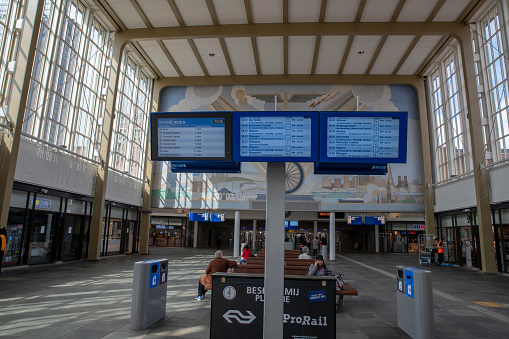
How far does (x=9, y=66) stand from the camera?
473 inches

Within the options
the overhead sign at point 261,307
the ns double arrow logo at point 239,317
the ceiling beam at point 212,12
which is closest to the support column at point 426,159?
the ceiling beam at point 212,12

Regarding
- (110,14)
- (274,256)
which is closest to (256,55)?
(110,14)

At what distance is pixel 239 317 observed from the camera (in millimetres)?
5082

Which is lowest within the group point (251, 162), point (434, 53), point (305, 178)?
point (251, 162)

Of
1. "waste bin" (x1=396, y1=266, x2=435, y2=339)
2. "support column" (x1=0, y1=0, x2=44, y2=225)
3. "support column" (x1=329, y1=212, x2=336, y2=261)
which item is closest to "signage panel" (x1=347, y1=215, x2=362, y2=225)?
"support column" (x1=329, y1=212, x2=336, y2=261)

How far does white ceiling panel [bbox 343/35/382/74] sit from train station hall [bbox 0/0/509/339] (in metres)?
0.15

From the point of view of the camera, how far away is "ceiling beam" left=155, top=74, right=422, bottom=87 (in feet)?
79.8

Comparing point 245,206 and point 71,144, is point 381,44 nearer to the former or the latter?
point 245,206

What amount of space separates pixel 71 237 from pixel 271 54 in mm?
15748

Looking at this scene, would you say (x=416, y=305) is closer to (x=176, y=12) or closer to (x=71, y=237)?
(x=71, y=237)

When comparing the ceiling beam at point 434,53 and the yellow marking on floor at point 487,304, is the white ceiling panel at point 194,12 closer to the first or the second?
the ceiling beam at point 434,53

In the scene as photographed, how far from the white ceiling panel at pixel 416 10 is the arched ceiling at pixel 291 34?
0.05 m

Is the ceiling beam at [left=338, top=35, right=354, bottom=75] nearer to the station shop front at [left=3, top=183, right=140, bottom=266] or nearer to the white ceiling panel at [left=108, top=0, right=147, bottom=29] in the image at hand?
the white ceiling panel at [left=108, top=0, right=147, bottom=29]

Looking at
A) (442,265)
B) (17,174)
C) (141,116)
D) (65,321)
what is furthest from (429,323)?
(141,116)
